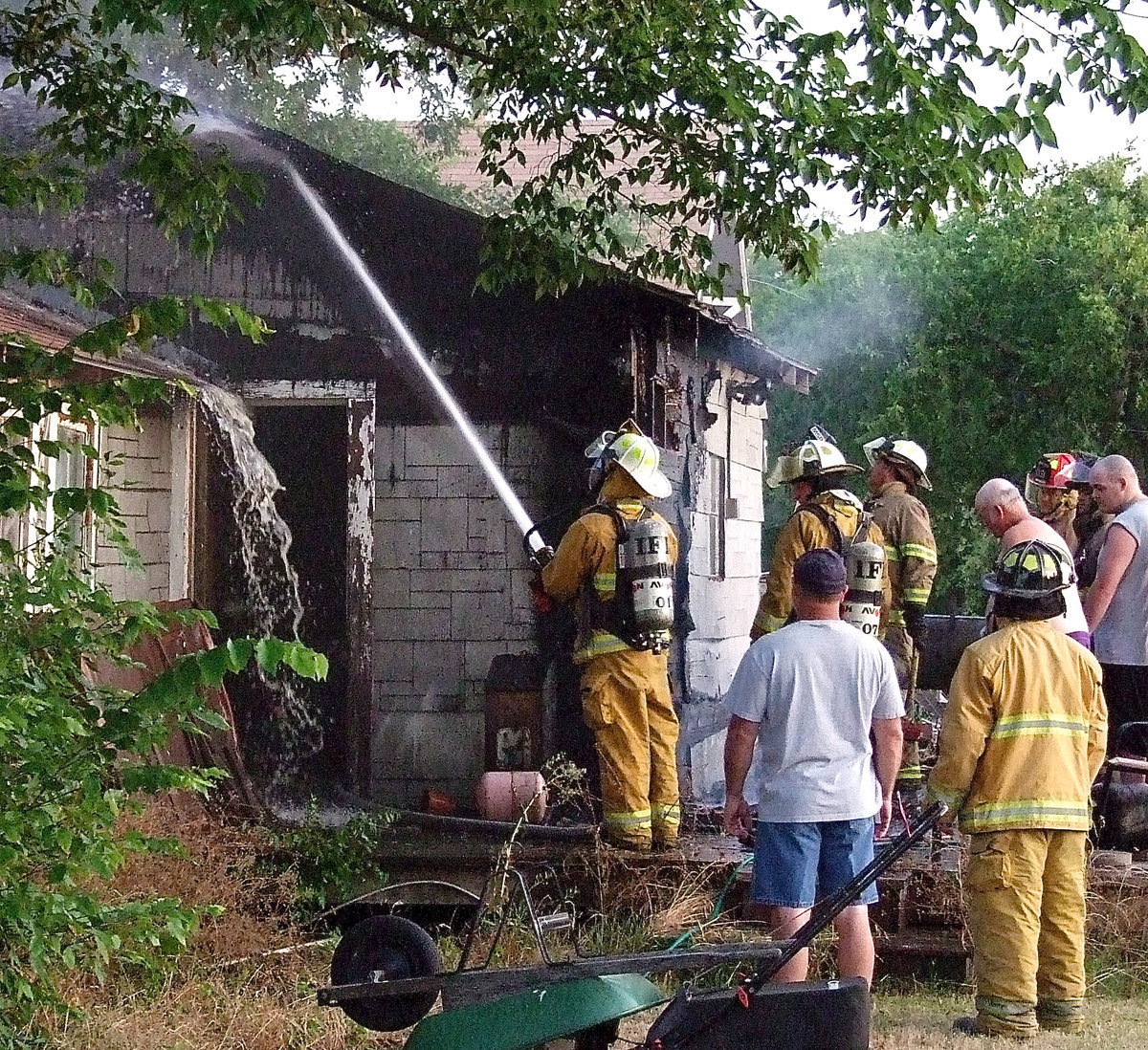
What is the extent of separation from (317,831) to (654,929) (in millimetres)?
2079

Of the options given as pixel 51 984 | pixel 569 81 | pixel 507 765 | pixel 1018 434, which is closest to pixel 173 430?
pixel 507 765

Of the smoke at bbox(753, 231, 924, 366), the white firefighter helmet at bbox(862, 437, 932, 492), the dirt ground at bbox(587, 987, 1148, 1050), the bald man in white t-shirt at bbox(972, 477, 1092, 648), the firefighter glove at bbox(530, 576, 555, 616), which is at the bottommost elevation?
the dirt ground at bbox(587, 987, 1148, 1050)

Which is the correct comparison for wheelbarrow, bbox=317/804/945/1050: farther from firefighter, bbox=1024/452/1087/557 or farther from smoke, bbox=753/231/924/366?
smoke, bbox=753/231/924/366

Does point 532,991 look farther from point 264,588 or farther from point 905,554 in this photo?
point 264,588

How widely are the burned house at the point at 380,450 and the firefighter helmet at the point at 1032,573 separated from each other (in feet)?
14.0

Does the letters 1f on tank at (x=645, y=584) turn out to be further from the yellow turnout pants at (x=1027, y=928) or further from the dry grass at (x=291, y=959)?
the yellow turnout pants at (x=1027, y=928)

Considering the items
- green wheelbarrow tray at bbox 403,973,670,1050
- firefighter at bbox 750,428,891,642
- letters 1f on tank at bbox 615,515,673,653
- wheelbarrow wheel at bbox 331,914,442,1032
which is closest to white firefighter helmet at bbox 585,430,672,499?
letters 1f on tank at bbox 615,515,673,653

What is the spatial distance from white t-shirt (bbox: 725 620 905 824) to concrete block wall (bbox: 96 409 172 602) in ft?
17.7

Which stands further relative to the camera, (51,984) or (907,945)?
(907,945)

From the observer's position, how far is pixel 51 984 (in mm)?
4555

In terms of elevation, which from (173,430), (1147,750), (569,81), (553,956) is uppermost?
(569,81)

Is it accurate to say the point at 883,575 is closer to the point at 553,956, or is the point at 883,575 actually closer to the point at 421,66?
the point at 553,956

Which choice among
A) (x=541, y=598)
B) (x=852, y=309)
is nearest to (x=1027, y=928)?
(x=541, y=598)

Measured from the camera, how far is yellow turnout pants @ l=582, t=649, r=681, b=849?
7320 millimetres
